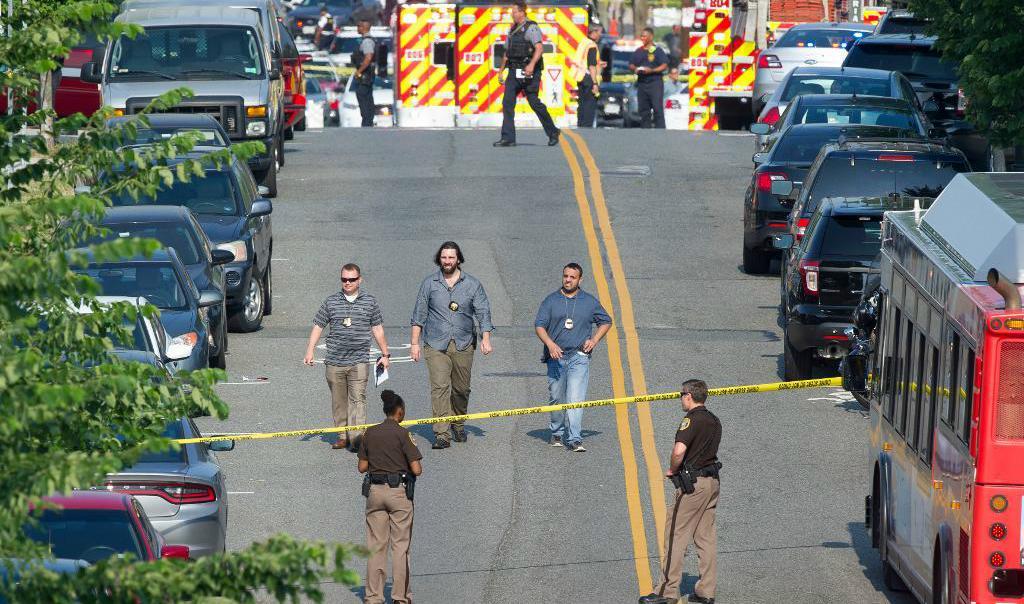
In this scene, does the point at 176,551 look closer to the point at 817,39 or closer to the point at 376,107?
the point at 817,39

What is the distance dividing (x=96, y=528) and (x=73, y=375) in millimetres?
3392

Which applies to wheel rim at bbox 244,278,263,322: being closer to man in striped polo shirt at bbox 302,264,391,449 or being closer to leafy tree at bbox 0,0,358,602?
man in striped polo shirt at bbox 302,264,391,449

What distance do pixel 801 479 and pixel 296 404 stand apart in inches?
194

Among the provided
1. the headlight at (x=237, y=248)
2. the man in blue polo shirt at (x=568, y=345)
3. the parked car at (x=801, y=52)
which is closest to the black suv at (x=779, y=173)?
the headlight at (x=237, y=248)

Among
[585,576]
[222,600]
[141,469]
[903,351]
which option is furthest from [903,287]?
[222,600]

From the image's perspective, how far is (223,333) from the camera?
18531 millimetres

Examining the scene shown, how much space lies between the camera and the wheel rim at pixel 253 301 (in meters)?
20.6

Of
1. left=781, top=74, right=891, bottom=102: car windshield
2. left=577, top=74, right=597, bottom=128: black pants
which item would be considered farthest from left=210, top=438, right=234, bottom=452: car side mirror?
left=577, top=74, right=597, bottom=128: black pants

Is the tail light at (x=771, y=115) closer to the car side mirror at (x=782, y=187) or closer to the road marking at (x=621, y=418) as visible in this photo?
the road marking at (x=621, y=418)

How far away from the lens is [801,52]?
121 ft

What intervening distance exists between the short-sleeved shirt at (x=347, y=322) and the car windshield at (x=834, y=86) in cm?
1257

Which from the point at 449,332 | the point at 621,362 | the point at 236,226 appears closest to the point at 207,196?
the point at 236,226

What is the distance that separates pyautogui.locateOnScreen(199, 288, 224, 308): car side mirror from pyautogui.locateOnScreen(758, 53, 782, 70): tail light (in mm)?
20775

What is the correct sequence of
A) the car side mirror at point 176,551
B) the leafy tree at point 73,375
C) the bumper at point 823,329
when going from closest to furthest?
the leafy tree at point 73,375 < the car side mirror at point 176,551 < the bumper at point 823,329
